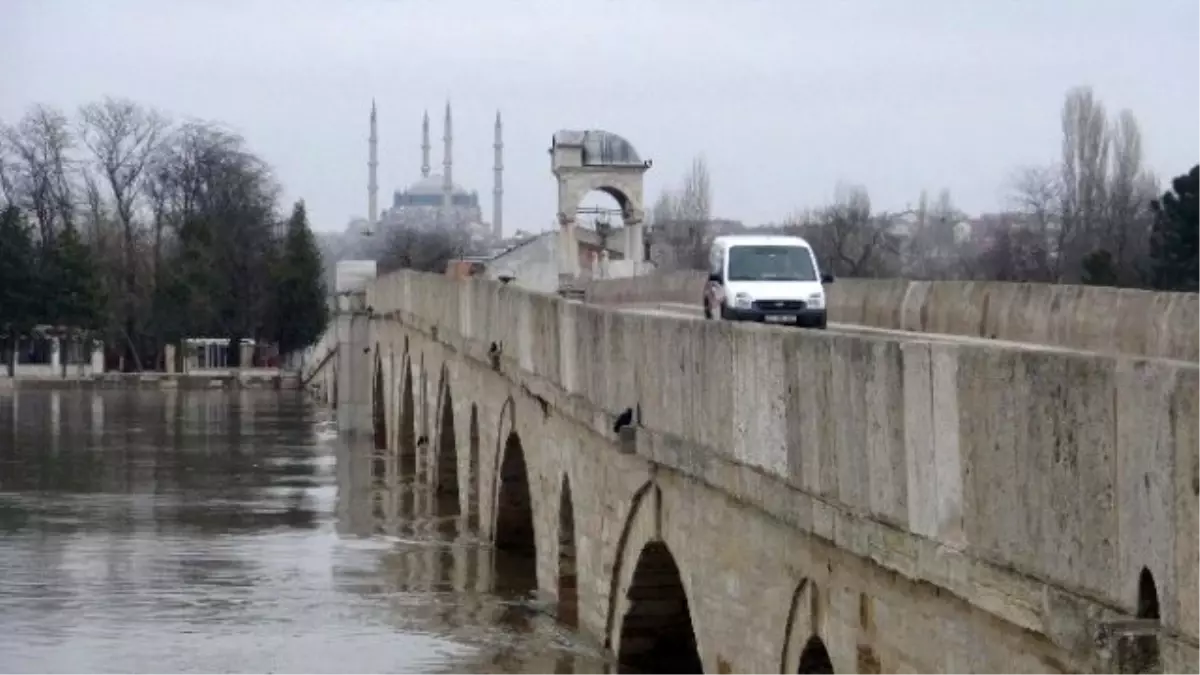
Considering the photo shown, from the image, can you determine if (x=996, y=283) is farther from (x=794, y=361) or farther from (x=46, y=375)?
(x=46, y=375)

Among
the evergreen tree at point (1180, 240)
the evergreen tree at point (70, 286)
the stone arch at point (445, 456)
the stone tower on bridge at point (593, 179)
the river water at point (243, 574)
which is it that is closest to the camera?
the river water at point (243, 574)

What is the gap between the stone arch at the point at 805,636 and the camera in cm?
1020

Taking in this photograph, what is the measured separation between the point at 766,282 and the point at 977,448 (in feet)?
48.7

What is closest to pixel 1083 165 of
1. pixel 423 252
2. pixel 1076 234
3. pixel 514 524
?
pixel 1076 234

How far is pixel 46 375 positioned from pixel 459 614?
5645 centimetres

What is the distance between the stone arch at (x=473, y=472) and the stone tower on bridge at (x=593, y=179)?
75.4 ft

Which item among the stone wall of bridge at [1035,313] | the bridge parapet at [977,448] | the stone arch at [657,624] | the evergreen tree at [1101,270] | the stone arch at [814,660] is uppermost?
the evergreen tree at [1101,270]

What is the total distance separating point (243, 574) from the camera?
24.2 meters

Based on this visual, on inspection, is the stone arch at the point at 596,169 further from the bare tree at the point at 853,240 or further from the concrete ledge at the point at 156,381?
the concrete ledge at the point at 156,381

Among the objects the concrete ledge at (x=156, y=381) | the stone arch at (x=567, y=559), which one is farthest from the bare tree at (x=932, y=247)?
the stone arch at (x=567, y=559)

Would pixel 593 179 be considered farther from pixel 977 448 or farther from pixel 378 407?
pixel 977 448

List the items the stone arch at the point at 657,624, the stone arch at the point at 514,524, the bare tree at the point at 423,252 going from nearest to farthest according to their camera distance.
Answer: the stone arch at the point at 657,624, the stone arch at the point at 514,524, the bare tree at the point at 423,252

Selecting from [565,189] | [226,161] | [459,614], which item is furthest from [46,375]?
[459,614]

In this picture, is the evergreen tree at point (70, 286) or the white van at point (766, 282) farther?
the evergreen tree at point (70, 286)
